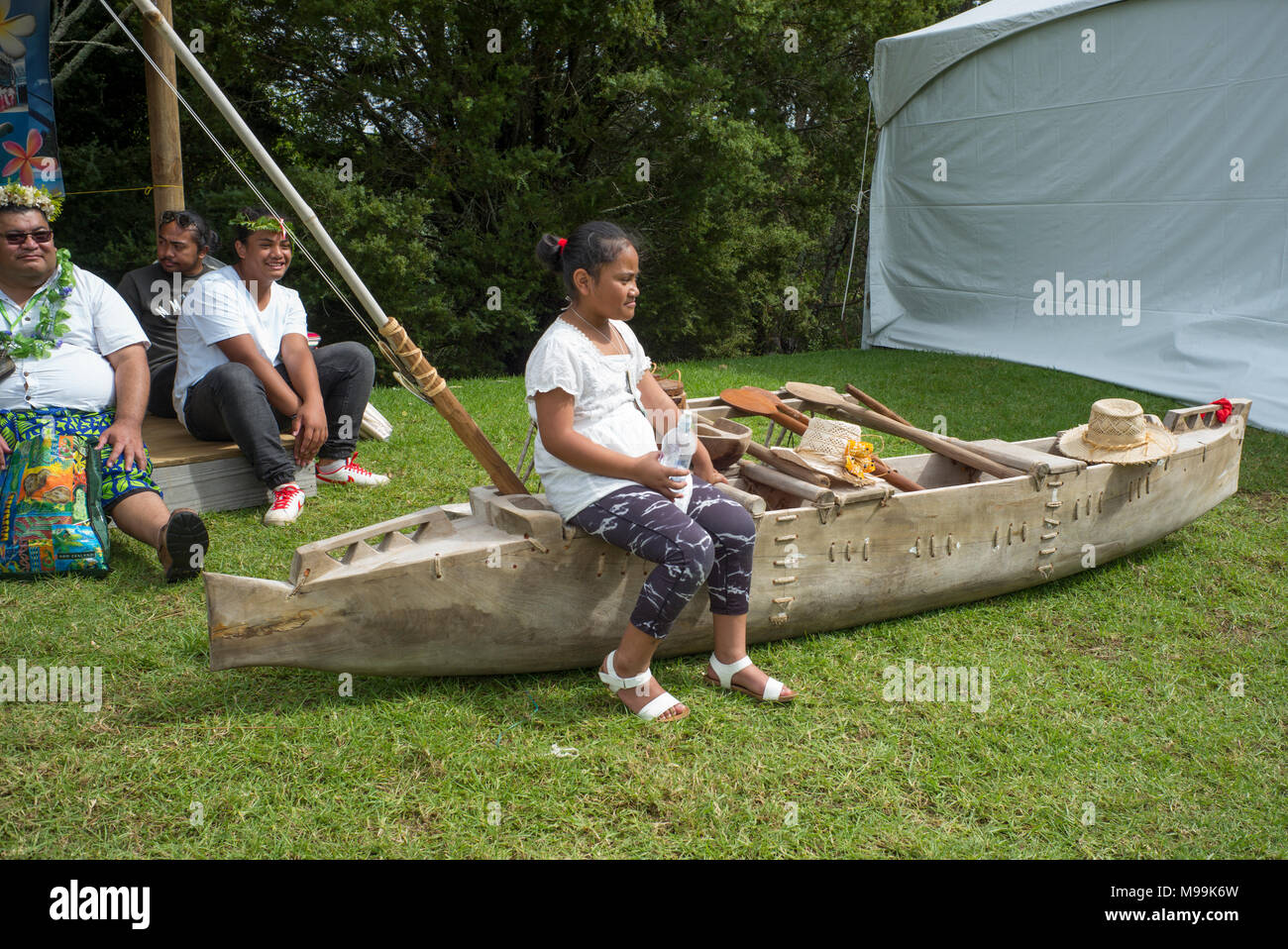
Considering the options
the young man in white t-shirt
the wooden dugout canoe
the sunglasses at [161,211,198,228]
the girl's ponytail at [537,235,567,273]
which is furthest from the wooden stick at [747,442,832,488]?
the sunglasses at [161,211,198,228]

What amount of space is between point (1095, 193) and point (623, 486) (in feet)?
24.6

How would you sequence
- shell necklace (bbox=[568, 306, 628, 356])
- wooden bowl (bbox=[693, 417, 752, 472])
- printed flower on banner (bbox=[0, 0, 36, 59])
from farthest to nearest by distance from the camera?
printed flower on banner (bbox=[0, 0, 36, 59]) → wooden bowl (bbox=[693, 417, 752, 472]) → shell necklace (bbox=[568, 306, 628, 356])

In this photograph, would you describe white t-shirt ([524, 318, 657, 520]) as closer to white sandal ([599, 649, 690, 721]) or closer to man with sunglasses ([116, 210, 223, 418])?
white sandal ([599, 649, 690, 721])

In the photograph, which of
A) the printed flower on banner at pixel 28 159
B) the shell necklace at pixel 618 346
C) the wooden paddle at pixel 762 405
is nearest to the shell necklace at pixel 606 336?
the shell necklace at pixel 618 346

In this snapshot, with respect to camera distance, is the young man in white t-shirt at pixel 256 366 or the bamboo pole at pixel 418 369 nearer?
the bamboo pole at pixel 418 369

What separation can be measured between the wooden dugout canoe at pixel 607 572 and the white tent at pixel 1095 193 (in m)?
4.05

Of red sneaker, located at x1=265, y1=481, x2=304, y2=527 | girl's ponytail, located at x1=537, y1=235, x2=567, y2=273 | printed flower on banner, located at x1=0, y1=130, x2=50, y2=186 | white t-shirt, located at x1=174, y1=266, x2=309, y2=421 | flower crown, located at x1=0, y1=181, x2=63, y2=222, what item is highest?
printed flower on banner, located at x1=0, y1=130, x2=50, y2=186

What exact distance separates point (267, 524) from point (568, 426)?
215cm

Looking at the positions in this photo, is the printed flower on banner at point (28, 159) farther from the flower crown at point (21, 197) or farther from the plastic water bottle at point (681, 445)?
the plastic water bottle at point (681, 445)

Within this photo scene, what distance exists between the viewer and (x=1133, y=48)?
27.5 ft

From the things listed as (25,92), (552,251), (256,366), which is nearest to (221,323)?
(256,366)

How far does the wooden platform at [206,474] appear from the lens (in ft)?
14.9

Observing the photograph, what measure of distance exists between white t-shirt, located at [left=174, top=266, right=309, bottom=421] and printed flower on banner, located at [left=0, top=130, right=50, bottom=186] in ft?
9.06

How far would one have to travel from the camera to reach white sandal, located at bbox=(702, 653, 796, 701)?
3.08 metres
